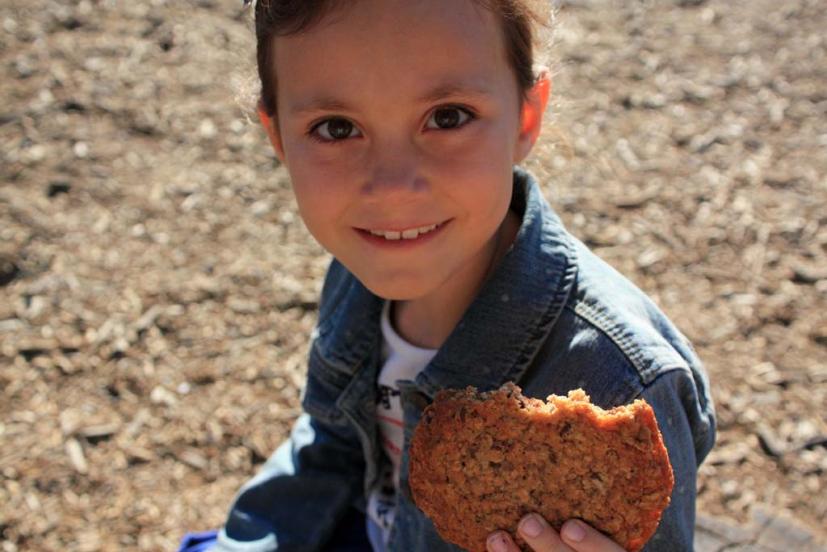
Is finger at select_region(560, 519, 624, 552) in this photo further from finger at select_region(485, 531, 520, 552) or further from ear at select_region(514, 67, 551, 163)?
ear at select_region(514, 67, 551, 163)

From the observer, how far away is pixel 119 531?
3.24 metres

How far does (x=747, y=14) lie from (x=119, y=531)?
4.56 metres

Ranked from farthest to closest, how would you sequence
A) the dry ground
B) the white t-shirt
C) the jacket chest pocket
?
the dry ground
the jacket chest pocket
the white t-shirt

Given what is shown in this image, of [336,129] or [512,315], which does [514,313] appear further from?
[336,129]

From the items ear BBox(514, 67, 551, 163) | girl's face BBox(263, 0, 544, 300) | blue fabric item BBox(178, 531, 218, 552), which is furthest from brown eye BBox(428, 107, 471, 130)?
blue fabric item BBox(178, 531, 218, 552)

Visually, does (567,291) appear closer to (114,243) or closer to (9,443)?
(9,443)

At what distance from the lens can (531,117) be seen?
2188 millimetres

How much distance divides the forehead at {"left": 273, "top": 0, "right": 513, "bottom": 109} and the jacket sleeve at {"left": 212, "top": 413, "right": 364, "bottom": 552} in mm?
1115

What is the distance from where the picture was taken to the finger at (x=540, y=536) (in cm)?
166

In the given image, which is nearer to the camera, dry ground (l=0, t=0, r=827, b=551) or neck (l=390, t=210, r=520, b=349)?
neck (l=390, t=210, r=520, b=349)

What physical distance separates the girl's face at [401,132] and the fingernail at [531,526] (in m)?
0.54

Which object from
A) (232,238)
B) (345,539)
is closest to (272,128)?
(345,539)

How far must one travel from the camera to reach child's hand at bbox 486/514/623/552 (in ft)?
5.40

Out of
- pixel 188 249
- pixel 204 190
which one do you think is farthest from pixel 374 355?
pixel 204 190
